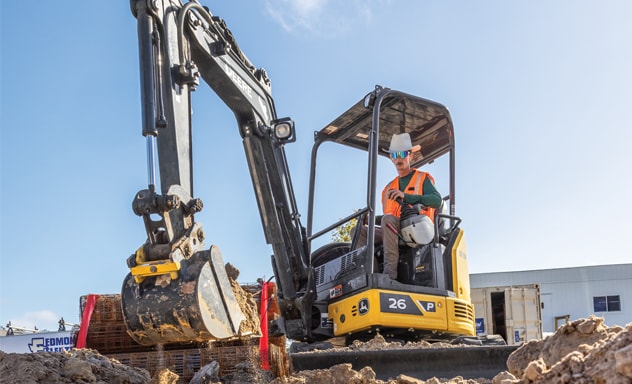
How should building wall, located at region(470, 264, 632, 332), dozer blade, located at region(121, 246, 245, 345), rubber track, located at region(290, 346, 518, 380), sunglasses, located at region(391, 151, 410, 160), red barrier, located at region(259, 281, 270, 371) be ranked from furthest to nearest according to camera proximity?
building wall, located at region(470, 264, 632, 332) → sunglasses, located at region(391, 151, 410, 160) → red barrier, located at region(259, 281, 270, 371) → rubber track, located at region(290, 346, 518, 380) → dozer blade, located at region(121, 246, 245, 345)

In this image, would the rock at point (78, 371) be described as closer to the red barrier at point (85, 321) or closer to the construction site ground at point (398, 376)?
the construction site ground at point (398, 376)

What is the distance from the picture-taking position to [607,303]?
103ft

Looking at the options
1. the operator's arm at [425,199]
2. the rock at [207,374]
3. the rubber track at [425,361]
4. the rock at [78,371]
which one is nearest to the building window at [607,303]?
the operator's arm at [425,199]

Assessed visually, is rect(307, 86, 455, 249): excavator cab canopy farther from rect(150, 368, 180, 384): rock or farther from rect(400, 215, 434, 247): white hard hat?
rect(150, 368, 180, 384): rock

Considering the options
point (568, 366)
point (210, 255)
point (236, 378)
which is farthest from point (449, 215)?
point (568, 366)

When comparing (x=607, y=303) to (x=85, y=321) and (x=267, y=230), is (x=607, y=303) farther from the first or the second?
(x=85, y=321)

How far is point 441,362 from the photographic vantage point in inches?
225

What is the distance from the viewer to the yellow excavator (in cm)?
407

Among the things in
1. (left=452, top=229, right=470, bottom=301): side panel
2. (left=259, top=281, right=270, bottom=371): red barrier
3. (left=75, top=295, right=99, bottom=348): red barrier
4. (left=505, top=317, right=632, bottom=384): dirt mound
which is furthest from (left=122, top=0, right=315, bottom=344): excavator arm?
(left=75, top=295, right=99, bottom=348): red barrier

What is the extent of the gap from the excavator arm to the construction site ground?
918 mm

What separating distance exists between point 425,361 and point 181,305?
2612 millimetres

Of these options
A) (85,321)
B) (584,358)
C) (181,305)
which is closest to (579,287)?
(85,321)

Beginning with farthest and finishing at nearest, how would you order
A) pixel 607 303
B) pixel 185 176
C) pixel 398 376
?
pixel 607 303 < pixel 398 376 < pixel 185 176

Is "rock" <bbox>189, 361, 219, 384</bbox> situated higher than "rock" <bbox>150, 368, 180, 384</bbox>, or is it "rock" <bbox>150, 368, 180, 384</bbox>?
"rock" <bbox>150, 368, 180, 384</bbox>
